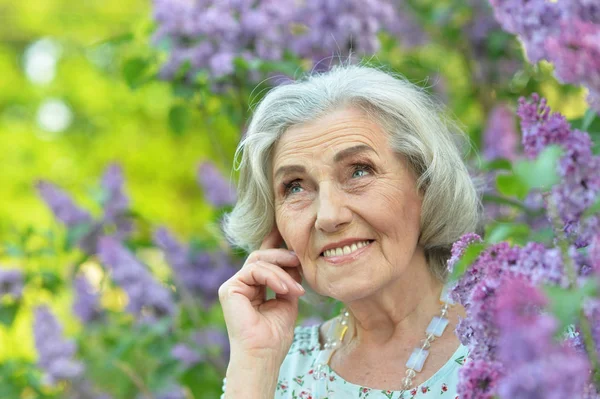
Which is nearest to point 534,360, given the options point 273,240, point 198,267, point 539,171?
point 539,171

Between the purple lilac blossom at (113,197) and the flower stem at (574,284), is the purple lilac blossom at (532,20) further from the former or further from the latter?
the purple lilac blossom at (113,197)

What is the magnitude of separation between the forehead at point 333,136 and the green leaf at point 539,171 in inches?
50.0

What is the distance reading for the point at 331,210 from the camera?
233 cm

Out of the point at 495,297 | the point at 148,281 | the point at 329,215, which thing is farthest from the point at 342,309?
the point at 495,297

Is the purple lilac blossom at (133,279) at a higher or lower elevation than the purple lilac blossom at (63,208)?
lower

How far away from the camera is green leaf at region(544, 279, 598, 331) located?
1.08 m

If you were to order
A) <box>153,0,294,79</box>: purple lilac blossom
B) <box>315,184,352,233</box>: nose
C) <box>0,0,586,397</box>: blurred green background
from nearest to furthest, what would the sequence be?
<box>315,184,352,233</box>: nose, <box>153,0,294,79</box>: purple lilac blossom, <box>0,0,586,397</box>: blurred green background

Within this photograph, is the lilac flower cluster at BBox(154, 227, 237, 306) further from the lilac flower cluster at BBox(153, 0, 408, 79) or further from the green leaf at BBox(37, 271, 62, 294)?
the lilac flower cluster at BBox(153, 0, 408, 79)

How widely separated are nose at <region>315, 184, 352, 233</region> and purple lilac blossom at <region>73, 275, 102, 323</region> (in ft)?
7.85

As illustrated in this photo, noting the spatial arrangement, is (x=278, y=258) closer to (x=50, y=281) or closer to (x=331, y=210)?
(x=331, y=210)

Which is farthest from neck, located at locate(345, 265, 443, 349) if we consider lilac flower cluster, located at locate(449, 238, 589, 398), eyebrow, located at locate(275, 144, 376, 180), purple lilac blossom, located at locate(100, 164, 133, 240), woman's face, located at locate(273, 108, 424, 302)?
purple lilac blossom, located at locate(100, 164, 133, 240)

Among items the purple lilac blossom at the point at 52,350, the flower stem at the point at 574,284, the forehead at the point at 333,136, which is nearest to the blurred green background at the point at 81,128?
the purple lilac blossom at the point at 52,350

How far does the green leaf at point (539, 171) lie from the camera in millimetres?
1116

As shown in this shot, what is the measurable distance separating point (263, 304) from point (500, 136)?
6.54 ft
